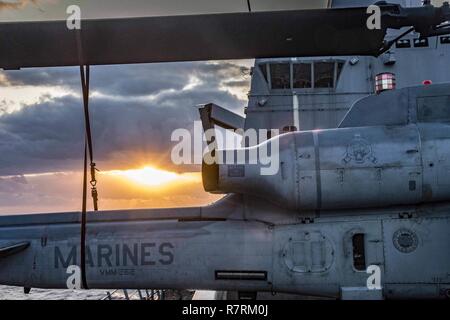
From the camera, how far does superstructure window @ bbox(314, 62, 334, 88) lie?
13.8 meters

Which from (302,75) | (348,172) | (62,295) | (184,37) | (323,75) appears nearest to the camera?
(184,37)

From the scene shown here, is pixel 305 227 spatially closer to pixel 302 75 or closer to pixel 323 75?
pixel 302 75

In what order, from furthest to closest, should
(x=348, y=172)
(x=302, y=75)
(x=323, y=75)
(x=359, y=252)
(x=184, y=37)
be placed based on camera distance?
1. (x=323, y=75)
2. (x=302, y=75)
3. (x=359, y=252)
4. (x=348, y=172)
5. (x=184, y=37)

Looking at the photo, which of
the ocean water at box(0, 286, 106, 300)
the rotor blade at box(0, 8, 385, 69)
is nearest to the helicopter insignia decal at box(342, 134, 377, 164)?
the rotor blade at box(0, 8, 385, 69)

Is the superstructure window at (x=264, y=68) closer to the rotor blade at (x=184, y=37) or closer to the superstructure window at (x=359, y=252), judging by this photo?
the superstructure window at (x=359, y=252)

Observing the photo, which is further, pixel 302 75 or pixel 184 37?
pixel 302 75

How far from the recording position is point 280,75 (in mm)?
13844

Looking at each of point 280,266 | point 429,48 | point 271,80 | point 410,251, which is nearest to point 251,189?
point 280,266

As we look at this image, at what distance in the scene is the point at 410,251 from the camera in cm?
603

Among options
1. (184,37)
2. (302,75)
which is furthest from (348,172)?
(302,75)

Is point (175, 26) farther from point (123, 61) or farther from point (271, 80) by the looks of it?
point (271, 80)

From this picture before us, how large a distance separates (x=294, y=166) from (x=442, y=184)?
6.53ft

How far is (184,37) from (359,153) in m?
2.90
